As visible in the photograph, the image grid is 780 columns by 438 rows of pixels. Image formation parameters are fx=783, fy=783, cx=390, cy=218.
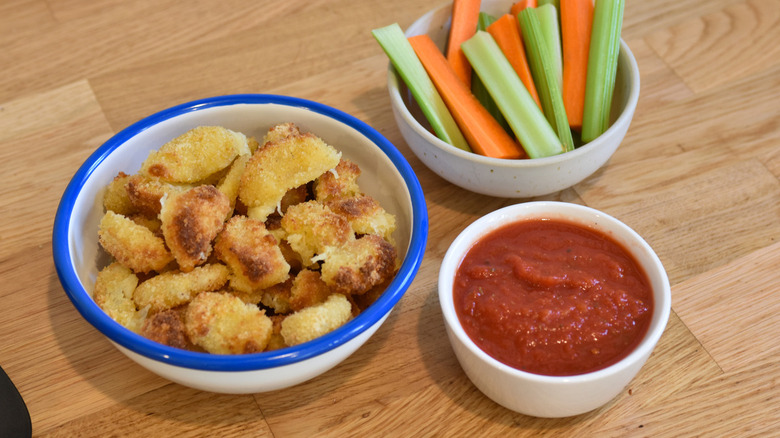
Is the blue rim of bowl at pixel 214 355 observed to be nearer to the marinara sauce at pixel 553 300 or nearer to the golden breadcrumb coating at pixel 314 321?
the golden breadcrumb coating at pixel 314 321

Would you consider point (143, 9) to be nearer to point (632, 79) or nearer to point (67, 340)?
point (67, 340)

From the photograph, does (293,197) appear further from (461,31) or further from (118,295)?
(461,31)

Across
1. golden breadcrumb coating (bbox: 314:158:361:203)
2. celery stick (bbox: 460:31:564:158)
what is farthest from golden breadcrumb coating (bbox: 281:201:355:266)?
celery stick (bbox: 460:31:564:158)

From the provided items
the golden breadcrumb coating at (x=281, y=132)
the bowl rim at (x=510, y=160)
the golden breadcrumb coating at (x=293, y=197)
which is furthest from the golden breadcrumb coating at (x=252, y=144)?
the bowl rim at (x=510, y=160)

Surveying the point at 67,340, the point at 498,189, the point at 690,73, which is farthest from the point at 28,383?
the point at 690,73

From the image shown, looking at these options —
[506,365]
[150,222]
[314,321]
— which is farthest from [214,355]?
[506,365]
